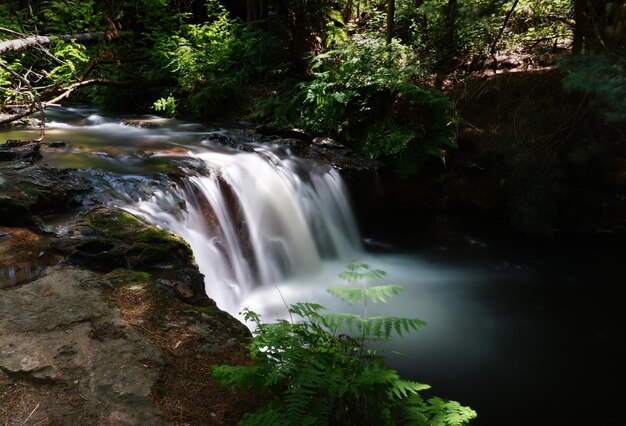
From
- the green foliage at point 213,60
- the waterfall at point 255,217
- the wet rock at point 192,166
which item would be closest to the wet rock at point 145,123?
the green foliage at point 213,60

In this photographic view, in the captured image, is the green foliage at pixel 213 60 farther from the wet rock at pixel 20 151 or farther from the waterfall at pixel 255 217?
the wet rock at pixel 20 151

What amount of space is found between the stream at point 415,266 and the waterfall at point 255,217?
0.07 feet

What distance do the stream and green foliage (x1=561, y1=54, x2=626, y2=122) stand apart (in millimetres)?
2681

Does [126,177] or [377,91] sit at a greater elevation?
[377,91]

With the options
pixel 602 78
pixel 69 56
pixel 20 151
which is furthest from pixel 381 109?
pixel 69 56

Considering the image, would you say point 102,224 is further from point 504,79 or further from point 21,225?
point 504,79

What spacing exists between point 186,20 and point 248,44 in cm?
374

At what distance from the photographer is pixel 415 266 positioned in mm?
7879

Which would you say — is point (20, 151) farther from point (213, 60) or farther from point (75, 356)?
point (213, 60)

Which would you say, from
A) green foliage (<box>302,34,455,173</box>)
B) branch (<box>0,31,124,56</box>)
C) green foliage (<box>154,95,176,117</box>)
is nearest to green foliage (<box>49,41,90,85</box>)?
branch (<box>0,31,124,56</box>)

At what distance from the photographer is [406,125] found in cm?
903

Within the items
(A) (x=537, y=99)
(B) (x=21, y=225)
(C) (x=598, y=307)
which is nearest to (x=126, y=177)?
(B) (x=21, y=225)

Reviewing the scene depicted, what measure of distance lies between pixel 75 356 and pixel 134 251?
1566mm

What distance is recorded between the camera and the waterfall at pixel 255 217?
5.91m
